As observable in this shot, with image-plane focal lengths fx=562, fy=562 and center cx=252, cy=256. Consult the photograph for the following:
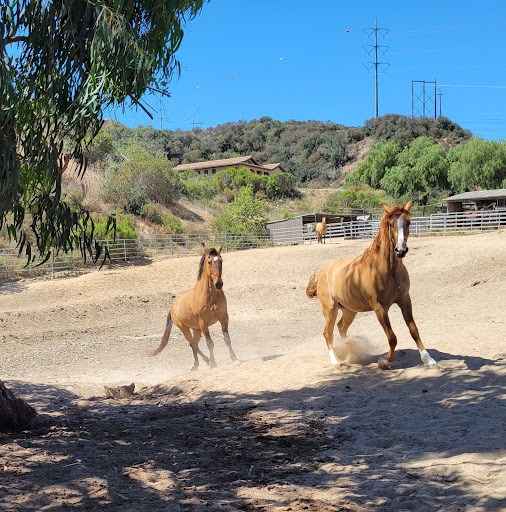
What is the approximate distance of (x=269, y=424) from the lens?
5.95 m

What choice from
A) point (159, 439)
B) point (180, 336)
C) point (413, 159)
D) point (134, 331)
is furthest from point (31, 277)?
point (413, 159)

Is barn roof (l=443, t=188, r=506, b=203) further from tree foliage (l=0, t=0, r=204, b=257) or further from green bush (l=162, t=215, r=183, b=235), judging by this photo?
tree foliage (l=0, t=0, r=204, b=257)

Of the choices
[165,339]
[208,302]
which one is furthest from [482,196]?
[208,302]

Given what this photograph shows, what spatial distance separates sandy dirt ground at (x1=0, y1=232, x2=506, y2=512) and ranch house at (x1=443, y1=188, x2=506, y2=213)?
83.6 feet

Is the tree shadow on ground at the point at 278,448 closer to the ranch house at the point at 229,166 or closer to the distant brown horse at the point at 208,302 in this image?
the distant brown horse at the point at 208,302

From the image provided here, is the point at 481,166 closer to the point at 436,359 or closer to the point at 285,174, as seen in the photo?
the point at 285,174

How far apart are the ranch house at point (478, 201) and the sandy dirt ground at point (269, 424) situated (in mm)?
25489

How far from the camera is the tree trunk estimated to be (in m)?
5.66

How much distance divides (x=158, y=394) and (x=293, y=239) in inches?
1110

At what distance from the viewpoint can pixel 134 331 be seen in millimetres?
14898

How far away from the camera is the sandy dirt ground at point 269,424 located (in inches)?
152

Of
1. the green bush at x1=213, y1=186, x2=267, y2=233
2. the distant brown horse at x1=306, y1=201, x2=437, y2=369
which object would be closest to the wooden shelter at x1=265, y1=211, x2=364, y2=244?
the green bush at x1=213, y1=186, x2=267, y2=233

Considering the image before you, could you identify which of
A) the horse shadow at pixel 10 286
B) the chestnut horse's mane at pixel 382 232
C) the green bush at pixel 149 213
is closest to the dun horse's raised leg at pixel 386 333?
the chestnut horse's mane at pixel 382 232

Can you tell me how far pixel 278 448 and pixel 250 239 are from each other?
96.7ft
